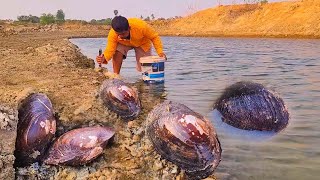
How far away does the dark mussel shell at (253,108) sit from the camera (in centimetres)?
430

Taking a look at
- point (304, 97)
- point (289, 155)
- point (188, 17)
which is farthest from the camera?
point (188, 17)

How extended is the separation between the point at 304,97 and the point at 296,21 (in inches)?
1631

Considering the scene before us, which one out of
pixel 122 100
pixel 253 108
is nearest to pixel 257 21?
pixel 122 100

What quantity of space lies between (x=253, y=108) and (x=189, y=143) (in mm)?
800

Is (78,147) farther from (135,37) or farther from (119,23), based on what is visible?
(135,37)

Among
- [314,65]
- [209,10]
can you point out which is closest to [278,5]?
[209,10]

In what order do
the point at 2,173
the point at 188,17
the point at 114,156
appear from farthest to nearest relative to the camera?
the point at 188,17 < the point at 114,156 < the point at 2,173

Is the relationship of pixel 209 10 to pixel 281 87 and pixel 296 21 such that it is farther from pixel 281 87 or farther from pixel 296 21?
pixel 281 87

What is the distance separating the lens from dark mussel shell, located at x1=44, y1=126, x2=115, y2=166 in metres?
4.07

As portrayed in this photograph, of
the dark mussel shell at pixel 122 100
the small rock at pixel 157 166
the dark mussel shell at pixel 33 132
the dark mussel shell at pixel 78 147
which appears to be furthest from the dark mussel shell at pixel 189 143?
the dark mussel shell at pixel 122 100

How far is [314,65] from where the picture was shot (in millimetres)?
14531

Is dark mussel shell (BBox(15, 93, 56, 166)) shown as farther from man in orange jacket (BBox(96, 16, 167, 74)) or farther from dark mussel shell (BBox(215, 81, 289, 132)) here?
man in orange jacket (BBox(96, 16, 167, 74))

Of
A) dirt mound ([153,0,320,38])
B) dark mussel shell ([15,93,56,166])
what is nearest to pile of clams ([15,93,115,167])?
dark mussel shell ([15,93,56,166])

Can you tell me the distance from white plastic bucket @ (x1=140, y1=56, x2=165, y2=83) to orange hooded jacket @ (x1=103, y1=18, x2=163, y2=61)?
23 centimetres
